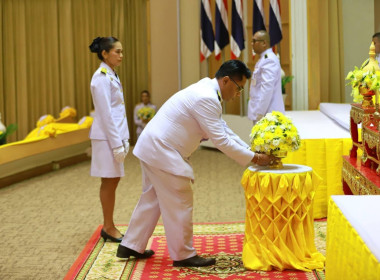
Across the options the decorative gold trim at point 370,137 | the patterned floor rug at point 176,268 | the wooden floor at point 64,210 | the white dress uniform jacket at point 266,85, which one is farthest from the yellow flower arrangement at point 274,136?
the white dress uniform jacket at point 266,85

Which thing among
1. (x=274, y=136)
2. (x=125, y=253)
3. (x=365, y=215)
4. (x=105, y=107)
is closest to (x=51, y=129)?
(x=105, y=107)

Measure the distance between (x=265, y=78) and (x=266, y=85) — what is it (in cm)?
8

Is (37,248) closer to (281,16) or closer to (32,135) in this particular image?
(32,135)

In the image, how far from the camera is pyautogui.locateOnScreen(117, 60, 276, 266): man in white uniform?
4016 mm

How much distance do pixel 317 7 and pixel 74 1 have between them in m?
4.94

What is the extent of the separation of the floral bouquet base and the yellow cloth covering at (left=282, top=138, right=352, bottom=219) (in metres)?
1.32

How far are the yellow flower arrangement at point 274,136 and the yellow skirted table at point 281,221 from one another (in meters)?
0.15

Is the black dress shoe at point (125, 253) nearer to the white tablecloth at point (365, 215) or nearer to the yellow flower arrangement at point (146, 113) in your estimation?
the white tablecloth at point (365, 215)

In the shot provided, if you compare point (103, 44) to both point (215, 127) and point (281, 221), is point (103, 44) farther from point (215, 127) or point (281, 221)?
point (281, 221)

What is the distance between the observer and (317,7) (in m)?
7.70

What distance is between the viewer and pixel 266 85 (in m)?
6.85

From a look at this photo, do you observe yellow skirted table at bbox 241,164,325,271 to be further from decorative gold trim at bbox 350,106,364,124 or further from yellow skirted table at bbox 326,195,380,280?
yellow skirted table at bbox 326,195,380,280

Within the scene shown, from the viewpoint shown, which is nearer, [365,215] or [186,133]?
[365,215]

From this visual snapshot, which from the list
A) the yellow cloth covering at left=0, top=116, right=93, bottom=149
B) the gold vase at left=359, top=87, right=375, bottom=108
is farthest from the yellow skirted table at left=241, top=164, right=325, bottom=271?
the yellow cloth covering at left=0, top=116, right=93, bottom=149
